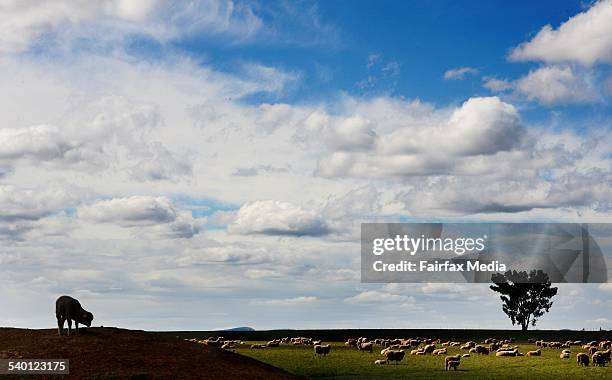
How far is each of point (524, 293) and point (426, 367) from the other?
88.4 metres

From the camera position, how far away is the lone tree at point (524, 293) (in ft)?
472

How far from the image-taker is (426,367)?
206 feet

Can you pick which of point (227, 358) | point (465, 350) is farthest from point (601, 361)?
point (227, 358)

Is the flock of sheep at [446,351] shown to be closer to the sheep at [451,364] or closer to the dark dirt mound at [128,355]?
the sheep at [451,364]

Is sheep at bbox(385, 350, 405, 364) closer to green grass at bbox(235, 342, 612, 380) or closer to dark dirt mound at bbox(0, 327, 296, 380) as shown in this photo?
green grass at bbox(235, 342, 612, 380)

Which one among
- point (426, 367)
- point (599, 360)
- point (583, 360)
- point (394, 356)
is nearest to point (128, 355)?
point (426, 367)

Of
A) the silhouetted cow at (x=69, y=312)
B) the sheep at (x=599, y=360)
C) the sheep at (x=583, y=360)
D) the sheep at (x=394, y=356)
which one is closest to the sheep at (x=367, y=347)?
the sheep at (x=394, y=356)

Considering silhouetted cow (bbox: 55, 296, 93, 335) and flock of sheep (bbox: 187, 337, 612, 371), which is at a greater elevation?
silhouetted cow (bbox: 55, 296, 93, 335)

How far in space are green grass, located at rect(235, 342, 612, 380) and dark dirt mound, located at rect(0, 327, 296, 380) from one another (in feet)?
53.0

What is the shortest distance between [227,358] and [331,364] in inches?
953

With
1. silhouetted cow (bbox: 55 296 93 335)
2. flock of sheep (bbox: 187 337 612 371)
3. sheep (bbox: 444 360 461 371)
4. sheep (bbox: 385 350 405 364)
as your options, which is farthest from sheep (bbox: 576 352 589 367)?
silhouetted cow (bbox: 55 296 93 335)

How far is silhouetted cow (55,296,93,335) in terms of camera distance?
4088 cm

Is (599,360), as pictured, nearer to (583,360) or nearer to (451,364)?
(583,360)

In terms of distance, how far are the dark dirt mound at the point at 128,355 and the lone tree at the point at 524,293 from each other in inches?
4359
